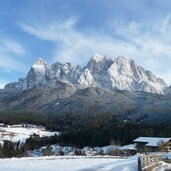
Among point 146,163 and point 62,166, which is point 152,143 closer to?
point 62,166

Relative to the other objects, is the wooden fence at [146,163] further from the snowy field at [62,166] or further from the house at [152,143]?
the house at [152,143]

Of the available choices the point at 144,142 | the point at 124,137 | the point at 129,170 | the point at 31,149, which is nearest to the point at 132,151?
the point at 144,142

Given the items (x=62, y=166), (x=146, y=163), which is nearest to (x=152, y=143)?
(x=62, y=166)

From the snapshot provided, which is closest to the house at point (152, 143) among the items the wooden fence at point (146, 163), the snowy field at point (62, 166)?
the snowy field at point (62, 166)

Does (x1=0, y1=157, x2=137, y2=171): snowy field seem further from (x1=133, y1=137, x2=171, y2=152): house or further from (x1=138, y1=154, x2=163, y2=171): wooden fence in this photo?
(x1=133, y1=137, x2=171, y2=152): house

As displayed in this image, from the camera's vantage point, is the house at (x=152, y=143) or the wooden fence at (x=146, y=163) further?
the house at (x=152, y=143)

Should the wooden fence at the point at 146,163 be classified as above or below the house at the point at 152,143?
below

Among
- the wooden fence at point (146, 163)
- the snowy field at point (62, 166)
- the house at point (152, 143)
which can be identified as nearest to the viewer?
the wooden fence at point (146, 163)

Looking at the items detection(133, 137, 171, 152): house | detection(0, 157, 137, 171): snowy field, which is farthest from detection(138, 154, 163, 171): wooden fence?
detection(133, 137, 171, 152): house

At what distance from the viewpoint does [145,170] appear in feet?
108

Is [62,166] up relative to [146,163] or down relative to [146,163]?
down

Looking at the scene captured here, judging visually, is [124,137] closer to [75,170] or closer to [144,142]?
[144,142]

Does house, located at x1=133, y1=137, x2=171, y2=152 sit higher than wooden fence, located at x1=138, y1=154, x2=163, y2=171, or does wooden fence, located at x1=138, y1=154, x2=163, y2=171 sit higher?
house, located at x1=133, y1=137, x2=171, y2=152

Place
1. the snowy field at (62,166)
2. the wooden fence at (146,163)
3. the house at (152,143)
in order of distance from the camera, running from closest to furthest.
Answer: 1. the wooden fence at (146,163)
2. the snowy field at (62,166)
3. the house at (152,143)
